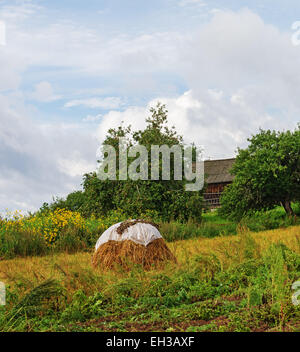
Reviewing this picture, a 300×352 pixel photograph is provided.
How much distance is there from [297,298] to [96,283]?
334 cm

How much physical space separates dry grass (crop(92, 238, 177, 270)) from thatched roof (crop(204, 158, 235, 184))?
3087 cm

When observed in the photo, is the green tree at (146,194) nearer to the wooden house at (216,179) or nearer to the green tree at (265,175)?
the green tree at (265,175)

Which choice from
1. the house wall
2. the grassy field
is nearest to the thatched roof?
the house wall

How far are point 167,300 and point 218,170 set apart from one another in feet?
121

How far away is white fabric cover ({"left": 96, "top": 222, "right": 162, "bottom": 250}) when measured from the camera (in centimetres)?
1005

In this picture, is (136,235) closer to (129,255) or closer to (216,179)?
(129,255)

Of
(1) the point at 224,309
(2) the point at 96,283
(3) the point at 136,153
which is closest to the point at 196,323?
(1) the point at 224,309

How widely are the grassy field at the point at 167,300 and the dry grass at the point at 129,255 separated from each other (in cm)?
136

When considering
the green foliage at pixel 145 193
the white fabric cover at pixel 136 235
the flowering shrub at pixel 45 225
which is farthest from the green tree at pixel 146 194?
the white fabric cover at pixel 136 235

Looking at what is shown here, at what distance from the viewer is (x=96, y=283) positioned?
7.41 meters

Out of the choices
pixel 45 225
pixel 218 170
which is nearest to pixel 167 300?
pixel 45 225

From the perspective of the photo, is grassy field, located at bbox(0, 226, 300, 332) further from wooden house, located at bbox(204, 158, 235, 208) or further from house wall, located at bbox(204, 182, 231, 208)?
wooden house, located at bbox(204, 158, 235, 208)

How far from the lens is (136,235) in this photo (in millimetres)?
10102
